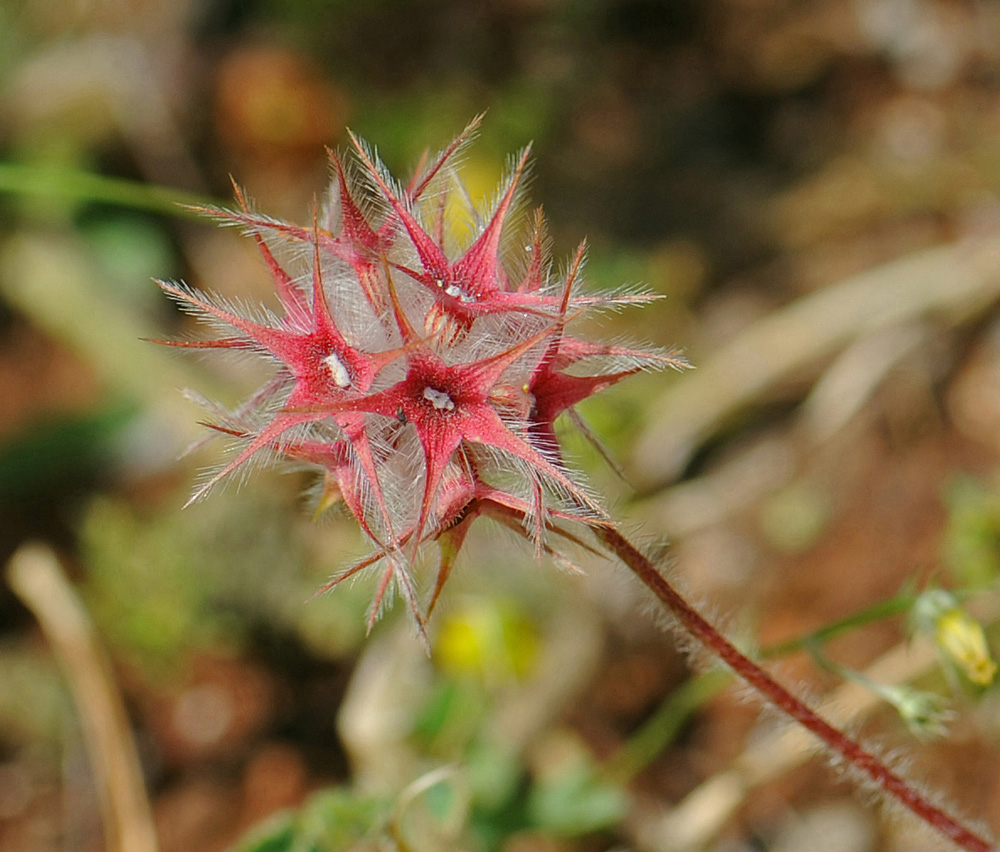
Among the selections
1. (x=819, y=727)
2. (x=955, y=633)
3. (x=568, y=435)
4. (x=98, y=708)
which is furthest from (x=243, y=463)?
(x=98, y=708)

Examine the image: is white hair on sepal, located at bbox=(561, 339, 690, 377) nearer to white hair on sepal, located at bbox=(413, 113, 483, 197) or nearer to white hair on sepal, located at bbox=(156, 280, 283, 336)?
white hair on sepal, located at bbox=(413, 113, 483, 197)

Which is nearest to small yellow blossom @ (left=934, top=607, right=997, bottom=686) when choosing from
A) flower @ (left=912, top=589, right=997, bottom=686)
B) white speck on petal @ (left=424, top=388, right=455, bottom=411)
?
flower @ (left=912, top=589, right=997, bottom=686)

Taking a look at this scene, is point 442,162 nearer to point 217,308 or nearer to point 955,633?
point 217,308

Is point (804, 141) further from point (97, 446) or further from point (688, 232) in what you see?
point (97, 446)

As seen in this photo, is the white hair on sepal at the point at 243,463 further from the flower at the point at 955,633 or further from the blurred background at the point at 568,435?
the flower at the point at 955,633

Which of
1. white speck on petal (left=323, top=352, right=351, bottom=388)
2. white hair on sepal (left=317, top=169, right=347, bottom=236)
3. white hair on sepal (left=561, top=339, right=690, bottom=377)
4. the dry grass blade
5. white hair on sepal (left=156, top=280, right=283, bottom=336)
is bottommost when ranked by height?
white hair on sepal (left=561, top=339, right=690, bottom=377)

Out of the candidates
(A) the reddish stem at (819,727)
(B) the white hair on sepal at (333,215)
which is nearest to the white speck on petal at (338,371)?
(B) the white hair on sepal at (333,215)
